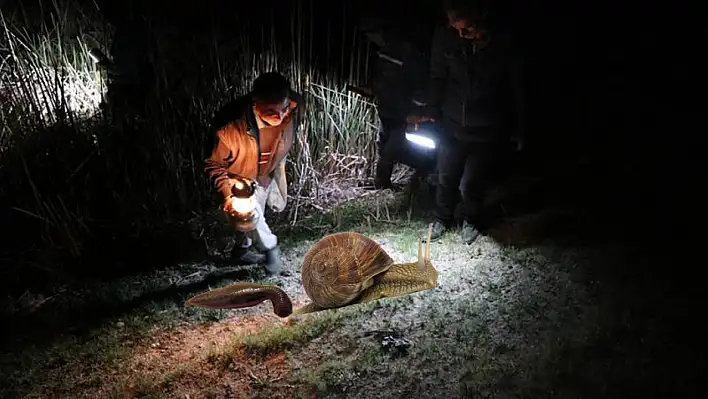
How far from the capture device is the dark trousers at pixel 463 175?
16.2ft

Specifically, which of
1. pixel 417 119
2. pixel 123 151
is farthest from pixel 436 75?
pixel 123 151

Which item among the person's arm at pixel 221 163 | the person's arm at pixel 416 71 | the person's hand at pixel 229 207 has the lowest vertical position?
the person's hand at pixel 229 207

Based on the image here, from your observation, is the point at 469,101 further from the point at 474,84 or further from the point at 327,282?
the point at 327,282

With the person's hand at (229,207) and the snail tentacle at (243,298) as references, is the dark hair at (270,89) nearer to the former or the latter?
the person's hand at (229,207)

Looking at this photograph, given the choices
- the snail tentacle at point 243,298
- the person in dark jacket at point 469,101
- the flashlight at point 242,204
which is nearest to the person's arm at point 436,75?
the person in dark jacket at point 469,101

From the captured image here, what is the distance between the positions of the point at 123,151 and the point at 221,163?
1891mm

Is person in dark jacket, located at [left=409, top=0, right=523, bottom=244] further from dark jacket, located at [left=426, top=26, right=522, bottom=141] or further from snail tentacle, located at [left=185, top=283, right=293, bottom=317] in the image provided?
snail tentacle, located at [left=185, top=283, right=293, bottom=317]

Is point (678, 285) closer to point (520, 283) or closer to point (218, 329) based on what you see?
point (520, 283)

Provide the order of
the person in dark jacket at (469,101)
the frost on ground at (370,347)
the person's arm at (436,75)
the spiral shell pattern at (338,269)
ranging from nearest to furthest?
the frost on ground at (370,347), the spiral shell pattern at (338,269), the person in dark jacket at (469,101), the person's arm at (436,75)

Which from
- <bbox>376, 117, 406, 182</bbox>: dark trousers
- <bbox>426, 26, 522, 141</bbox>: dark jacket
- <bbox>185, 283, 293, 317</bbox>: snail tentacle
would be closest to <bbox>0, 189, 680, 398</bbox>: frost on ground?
<bbox>185, 283, 293, 317</bbox>: snail tentacle

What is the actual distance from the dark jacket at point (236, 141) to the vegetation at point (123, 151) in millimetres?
288

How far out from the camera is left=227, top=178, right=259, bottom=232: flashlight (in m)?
3.96

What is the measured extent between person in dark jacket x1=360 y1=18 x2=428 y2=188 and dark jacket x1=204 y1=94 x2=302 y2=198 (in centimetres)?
171

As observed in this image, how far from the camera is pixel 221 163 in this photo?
156 inches
